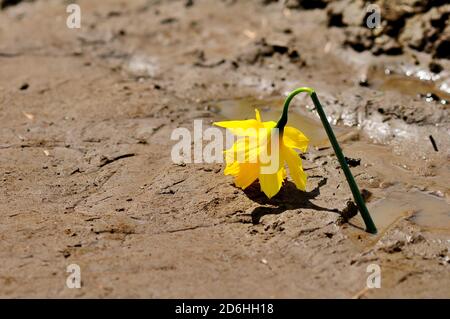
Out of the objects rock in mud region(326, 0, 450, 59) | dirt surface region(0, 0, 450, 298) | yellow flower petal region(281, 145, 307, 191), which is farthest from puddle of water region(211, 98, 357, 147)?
rock in mud region(326, 0, 450, 59)

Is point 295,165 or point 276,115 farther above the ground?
point 295,165

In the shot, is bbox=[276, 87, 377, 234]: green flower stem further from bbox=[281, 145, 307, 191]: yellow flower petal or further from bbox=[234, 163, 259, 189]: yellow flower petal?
bbox=[234, 163, 259, 189]: yellow flower petal

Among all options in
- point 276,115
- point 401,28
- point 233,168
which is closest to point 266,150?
point 233,168

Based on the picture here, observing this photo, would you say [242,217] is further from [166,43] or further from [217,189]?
[166,43]

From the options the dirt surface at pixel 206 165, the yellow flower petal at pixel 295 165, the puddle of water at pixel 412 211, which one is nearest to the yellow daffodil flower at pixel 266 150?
the yellow flower petal at pixel 295 165

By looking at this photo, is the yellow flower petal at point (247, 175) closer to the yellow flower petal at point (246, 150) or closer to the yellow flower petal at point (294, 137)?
the yellow flower petal at point (246, 150)

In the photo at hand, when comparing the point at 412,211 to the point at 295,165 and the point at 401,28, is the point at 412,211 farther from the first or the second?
the point at 401,28
